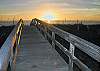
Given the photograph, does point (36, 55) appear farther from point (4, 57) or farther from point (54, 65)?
point (4, 57)

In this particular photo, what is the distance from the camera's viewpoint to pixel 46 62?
8422mm

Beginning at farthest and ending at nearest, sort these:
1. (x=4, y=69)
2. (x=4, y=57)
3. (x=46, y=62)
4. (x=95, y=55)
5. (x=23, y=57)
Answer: (x=23, y=57)
(x=46, y=62)
(x=95, y=55)
(x=4, y=57)
(x=4, y=69)

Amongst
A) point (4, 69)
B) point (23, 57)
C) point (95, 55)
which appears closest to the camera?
point (4, 69)

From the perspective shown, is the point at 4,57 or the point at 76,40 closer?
the point at 4,57

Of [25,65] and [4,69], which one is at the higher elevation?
[4,69]

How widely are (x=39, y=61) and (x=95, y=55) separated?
176 inches

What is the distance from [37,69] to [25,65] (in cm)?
69

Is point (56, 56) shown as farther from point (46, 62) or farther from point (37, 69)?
point (37, 69)

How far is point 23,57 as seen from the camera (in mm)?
9375

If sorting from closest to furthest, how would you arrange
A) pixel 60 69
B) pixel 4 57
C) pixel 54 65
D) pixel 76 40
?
pixel 4 57 → pixel 76 40 → pixel 60 69 → pixel 54 65

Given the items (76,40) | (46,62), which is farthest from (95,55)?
(46,62)

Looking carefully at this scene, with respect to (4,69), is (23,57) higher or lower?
lower

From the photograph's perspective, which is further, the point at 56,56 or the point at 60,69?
the point at 56,56

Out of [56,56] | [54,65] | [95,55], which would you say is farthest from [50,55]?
[95,55]
